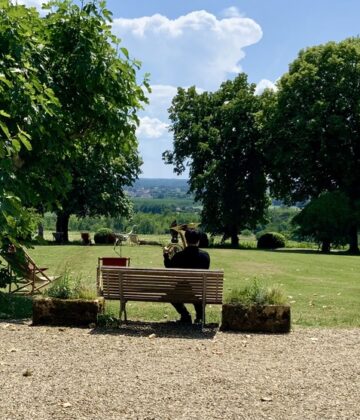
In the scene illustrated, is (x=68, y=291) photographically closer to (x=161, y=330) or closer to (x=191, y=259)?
(x=161, y=330)

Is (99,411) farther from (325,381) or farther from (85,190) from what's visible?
(85,190)

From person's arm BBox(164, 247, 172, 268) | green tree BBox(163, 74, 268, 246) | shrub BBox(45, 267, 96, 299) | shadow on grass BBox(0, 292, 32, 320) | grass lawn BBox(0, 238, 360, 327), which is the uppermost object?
green tree BBox(163, 74, 268, 246)

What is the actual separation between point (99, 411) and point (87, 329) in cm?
413

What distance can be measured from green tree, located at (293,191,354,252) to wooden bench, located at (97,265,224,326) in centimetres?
3075

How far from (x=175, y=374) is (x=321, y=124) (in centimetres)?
3647

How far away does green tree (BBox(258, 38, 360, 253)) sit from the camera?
134ft

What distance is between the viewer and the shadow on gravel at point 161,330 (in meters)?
9.12

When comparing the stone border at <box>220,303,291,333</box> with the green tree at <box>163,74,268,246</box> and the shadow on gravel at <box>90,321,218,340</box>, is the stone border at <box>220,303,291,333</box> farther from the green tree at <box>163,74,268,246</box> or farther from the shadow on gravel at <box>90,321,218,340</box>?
the green tree at <box>163,74,268,246</box>

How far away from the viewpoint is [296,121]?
4172 centimetres

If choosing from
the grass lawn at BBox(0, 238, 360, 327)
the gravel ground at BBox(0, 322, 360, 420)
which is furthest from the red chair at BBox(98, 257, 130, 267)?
the gravel ground at BBox(0, 322, 360, 420)

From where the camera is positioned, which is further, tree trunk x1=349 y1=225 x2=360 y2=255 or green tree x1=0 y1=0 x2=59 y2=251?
tree trunk x1=349 y1=225 x2=360 y2=255

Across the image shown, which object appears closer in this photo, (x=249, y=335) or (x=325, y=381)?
(x=325, y=381)

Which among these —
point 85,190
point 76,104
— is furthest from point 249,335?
point 85,190

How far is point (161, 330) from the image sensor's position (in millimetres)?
9555
